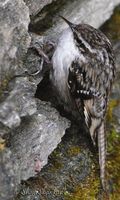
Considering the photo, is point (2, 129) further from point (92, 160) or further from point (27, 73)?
point (92, 160)

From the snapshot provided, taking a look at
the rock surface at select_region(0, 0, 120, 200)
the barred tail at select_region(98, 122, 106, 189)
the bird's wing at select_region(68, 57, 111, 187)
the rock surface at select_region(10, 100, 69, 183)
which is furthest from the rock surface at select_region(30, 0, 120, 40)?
the barred tail at select_region(98, 122, 106, 189)

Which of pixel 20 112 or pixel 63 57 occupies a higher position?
pixel 20 112

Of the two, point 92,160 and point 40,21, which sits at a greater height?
point 40,21

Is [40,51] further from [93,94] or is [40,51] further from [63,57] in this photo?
[93,94]

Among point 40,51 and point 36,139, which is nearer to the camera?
point 36,139

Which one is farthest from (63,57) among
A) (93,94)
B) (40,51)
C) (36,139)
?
(36,139)

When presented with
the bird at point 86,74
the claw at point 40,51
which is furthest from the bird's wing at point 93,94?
the claw at point 40,51

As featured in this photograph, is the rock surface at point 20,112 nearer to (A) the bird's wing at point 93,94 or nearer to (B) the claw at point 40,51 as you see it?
(B) the claw at point 40,51

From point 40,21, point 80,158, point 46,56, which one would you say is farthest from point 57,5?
point 80,158
